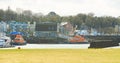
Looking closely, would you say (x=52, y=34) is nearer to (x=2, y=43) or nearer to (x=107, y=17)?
(x=107, y=17)

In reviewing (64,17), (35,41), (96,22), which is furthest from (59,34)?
(64,17)

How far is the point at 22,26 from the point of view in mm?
149500

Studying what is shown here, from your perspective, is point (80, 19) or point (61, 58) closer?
point (61, 58)

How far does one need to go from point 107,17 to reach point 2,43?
115 m

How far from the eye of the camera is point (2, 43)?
2333 inches

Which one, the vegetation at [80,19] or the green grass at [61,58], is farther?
the vegetation at [80,19]

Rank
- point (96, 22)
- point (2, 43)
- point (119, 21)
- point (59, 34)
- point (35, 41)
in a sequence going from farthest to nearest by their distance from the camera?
point (119, 21) → point (96, 22) → point (59, 34) → point (35, 41) → point (2, 43)

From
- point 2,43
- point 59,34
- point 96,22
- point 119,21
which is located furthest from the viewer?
point 119,21

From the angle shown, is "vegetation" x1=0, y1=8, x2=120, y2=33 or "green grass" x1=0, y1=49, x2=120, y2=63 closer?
"green grass" x1=0, y1=49, x2=120, y2=63

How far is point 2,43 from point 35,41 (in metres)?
71.1

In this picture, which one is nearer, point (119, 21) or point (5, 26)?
point (5, 26)

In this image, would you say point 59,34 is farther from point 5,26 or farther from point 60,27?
point 5,26

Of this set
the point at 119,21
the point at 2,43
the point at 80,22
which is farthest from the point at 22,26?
the point at 2,43

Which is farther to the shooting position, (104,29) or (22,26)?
(104,29)
